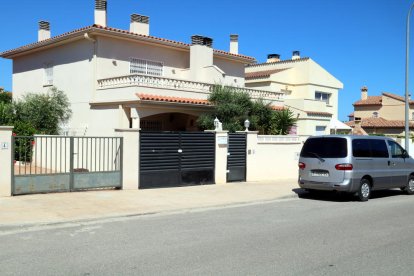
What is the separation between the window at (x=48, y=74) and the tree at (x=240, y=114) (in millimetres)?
9249

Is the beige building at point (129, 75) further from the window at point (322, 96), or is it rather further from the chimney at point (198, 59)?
the window at point (322, 96)

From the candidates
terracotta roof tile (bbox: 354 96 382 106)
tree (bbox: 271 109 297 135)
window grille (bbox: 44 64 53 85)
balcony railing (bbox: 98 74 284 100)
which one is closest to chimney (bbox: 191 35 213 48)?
balcony railing (bbox: 98 74 284 100)

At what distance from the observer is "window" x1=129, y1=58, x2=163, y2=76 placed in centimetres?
2298

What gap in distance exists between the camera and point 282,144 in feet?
62.4

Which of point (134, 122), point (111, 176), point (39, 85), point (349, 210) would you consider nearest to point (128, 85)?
point (134, 122)

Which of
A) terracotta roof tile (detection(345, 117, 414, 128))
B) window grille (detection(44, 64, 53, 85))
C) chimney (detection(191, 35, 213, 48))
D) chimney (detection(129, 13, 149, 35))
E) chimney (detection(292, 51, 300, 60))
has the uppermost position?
chimney (detection(292, 51, 300, 60))

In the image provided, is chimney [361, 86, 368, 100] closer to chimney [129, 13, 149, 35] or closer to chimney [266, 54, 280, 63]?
chimney [266, 54, 280, 63]

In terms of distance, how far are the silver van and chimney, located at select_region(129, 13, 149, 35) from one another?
532 inches

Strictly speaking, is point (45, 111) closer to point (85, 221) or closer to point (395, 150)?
point (85, 221)

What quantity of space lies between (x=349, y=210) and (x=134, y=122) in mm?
10673

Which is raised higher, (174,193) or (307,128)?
(307,128)

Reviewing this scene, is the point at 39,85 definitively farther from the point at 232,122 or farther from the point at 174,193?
the point at 174,193

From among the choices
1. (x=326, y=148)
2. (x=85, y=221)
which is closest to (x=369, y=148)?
(x=326, y=148)

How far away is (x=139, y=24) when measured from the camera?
24.2 meters
